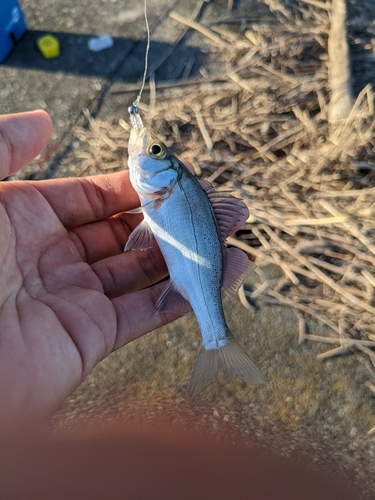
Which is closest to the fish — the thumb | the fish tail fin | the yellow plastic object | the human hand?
the fish tail fin

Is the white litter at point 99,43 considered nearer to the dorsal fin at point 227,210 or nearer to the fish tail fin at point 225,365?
the dorsal fin at point 227,210

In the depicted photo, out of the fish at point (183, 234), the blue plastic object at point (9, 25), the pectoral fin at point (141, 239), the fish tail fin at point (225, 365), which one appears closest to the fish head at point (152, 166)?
the fish at point (183, 234)

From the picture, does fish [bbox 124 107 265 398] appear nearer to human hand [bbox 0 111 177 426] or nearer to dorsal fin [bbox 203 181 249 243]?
dorsal fin [bbox 203 181 249 243]

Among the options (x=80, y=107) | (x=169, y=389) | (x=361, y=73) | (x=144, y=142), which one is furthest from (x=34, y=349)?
(x=361, y=73)

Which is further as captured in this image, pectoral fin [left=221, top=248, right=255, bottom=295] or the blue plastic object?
the blue plastic object

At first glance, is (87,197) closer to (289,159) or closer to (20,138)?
(20,138)

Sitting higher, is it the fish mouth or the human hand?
the fish mouth
